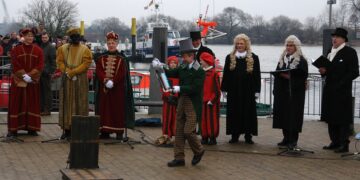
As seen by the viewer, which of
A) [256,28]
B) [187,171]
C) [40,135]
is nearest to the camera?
[187,171]

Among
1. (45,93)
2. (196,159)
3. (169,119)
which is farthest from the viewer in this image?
(45,93)

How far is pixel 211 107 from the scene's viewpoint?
1241cm

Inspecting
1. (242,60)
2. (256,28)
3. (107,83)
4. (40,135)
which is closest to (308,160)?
(242,60)

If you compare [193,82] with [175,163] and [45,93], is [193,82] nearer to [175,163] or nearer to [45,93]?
[175,163]

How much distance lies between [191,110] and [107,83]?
8.21ft

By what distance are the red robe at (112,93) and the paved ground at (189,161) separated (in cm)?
52

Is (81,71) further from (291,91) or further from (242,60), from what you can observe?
(291,91)

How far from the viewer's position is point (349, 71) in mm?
11859

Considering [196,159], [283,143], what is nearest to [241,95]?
[283,143]

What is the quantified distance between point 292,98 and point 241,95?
3.11 ft

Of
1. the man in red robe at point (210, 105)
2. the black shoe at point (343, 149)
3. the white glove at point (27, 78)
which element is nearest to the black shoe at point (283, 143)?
the black shoe at point (343, 149)

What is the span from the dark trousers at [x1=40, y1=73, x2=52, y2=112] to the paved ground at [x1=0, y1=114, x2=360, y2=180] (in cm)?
281

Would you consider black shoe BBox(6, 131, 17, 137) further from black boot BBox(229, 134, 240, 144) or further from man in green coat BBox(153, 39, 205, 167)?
black boot BBox(229, 134, 240, 144)

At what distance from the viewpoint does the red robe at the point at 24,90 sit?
41.8ft
